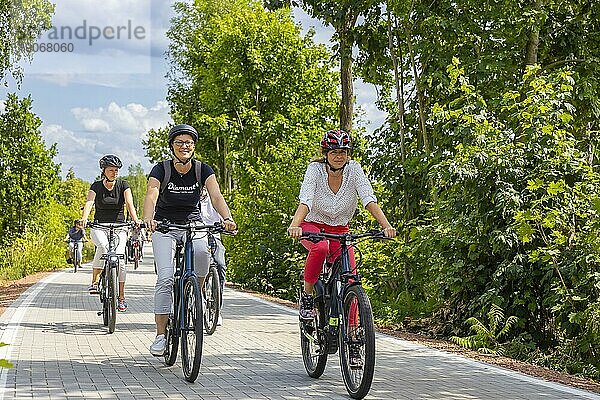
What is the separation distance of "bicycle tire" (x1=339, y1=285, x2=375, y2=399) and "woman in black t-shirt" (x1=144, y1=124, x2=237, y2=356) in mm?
1606

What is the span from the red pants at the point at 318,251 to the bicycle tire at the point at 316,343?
27 centimetres

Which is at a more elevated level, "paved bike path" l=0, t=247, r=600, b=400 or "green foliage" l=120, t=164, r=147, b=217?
"green foliage" l=120, t=164, r=147, b=217

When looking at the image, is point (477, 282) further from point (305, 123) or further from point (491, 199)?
point (305, 123)

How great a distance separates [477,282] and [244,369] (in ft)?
15.8

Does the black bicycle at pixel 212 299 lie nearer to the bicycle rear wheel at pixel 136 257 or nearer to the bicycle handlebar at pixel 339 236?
the bicycle handlebar at pixel 339 236

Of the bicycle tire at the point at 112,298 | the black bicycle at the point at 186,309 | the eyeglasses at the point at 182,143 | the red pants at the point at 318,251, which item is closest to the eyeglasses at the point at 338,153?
the red pants at the point at 318,251

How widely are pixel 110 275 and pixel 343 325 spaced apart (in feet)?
16.1

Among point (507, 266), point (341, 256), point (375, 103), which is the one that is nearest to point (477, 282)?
point (507, 266)

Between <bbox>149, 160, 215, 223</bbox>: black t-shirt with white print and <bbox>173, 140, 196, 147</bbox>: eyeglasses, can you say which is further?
<bbox>149, 160, 215, 223</bbox>: black t-shirt with white print

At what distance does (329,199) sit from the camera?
338 inches

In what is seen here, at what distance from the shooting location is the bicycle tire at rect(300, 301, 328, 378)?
8.41 meters

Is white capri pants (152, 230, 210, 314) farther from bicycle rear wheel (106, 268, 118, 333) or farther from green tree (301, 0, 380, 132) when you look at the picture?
green tree (301, 0, 380, 132)

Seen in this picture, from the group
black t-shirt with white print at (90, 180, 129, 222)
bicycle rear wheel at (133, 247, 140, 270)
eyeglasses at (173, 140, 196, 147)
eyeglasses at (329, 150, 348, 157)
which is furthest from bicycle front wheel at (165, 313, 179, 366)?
bicycle rear wheel at (133, 247, 140, 270)

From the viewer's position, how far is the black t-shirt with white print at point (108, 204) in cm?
1275
